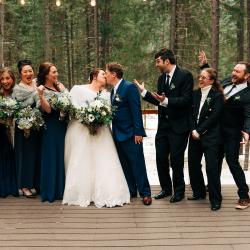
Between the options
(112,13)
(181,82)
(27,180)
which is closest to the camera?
(181,82)

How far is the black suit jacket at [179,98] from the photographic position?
6152 mm

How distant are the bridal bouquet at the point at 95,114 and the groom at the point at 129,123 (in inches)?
7.6

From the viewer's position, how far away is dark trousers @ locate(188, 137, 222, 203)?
5961 millimetres

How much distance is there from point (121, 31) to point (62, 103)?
49.9 ft

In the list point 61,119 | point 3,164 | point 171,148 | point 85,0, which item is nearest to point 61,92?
point 61,119

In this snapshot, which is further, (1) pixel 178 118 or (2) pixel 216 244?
(1) pixel 178 118

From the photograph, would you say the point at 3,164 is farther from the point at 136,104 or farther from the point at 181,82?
the point at 181,82

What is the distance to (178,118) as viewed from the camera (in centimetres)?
625

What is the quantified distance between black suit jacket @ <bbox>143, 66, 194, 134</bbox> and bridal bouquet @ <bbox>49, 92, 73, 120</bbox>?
111 cm

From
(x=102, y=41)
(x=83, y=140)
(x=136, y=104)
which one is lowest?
(x=83, y=140)

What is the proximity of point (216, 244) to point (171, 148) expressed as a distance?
6.48 feet

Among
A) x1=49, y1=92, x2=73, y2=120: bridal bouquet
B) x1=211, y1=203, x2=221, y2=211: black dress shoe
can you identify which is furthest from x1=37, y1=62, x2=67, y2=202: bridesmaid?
x1=211, y1=203, x2=221, y2=211: black dress shoe

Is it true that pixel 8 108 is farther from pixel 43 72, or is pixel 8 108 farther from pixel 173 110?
pixel 173 110

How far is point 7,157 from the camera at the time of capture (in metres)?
6.65
